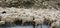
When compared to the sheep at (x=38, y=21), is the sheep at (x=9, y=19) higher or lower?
higher

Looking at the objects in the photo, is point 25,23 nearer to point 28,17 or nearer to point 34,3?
point 28,17

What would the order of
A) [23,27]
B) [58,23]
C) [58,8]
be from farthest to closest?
1. [58,8]
2. [23,27]
3. [58,23]

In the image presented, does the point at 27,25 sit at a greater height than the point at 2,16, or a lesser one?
lesser

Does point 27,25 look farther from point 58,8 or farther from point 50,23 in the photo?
point 58,8

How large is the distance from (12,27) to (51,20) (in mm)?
471

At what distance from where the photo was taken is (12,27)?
1.56 m

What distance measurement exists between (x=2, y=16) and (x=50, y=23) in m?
0.57

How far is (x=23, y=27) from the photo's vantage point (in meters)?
1.56

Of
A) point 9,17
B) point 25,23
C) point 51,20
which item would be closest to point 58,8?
point 51,20

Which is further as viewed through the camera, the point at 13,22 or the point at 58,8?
the point at 58,8

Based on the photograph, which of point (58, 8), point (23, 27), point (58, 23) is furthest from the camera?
point (58, 8)

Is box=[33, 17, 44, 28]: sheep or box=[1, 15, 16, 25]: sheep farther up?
box=[1, 15, 16, 25]: sheep

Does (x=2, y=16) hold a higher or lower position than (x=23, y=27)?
higher

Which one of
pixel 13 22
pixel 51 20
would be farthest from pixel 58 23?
pixel 13 22
